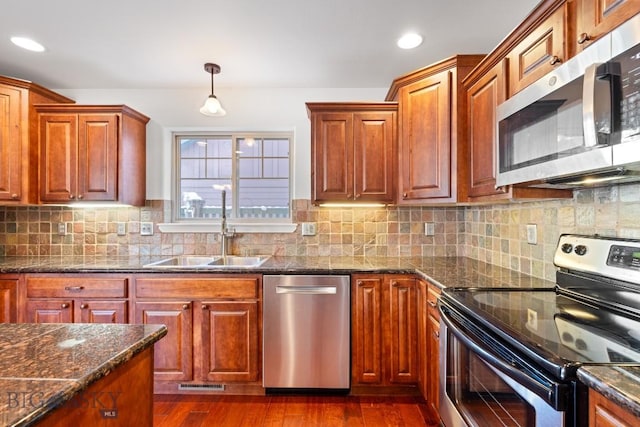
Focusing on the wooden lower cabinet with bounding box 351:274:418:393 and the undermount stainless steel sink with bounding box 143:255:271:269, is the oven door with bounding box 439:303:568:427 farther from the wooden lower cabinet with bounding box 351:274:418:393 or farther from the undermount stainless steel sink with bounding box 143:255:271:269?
the undermount stainless steel sink with bounding box 143:255:271:269

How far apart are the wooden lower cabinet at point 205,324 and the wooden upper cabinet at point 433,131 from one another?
4.37 ft

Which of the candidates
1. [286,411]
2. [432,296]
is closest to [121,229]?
[286,411]

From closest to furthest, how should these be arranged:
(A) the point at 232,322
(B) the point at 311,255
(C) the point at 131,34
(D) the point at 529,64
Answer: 1. (D) the point at 529,64
2. (C) the point at 131,34
3. (A) the point at 232,322
4. (B) the point at 311,255

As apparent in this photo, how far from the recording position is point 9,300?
2.27 metres

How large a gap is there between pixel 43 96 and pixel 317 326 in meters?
2.86

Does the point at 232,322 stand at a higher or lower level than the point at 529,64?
lower

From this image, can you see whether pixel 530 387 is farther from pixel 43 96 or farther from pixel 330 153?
pixel 43 96

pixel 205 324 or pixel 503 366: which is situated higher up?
pixel 503 366

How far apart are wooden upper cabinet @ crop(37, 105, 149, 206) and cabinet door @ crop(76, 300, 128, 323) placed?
82cm

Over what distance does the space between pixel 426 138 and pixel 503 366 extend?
5.24 feet

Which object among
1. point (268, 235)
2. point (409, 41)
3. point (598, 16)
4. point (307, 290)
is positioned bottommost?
point (307, 290)

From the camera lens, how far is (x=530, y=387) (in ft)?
3.02

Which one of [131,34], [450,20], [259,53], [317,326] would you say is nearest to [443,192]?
[450,20]

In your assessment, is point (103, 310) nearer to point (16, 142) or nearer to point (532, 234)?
point (16, 142)
